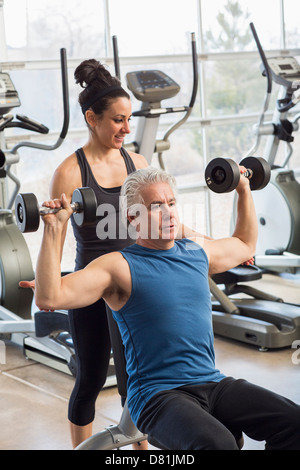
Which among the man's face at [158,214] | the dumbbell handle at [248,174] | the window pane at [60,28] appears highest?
the window pane at [60,28]

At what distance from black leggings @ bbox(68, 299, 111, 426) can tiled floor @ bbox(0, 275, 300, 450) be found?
461 millimetres

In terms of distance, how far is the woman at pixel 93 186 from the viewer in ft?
7.58

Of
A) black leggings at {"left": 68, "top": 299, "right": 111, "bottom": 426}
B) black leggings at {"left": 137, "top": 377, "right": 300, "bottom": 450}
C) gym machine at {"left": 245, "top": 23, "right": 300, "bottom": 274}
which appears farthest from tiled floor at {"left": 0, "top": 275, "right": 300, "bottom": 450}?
gym machine at {"left": 245, "top": 23, "right": 300, "bottom": 274}

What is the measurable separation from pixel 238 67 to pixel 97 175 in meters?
4.96

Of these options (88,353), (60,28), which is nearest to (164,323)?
(88,353)

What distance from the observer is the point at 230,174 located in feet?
6.56

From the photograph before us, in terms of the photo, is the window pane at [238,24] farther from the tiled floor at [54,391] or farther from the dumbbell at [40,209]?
the dumbbell at [40,209]

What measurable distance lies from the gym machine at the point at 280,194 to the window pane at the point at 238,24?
4.25ft

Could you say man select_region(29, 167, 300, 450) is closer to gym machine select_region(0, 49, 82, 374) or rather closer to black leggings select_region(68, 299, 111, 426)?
black leggings select_region(68, 299, 111, 426)

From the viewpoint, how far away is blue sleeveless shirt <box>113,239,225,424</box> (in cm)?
185

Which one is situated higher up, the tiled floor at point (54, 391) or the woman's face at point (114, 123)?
the woman's face at point (114, 123)

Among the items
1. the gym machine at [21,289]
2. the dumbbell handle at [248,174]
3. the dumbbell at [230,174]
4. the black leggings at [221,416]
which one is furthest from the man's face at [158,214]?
the gym machine at [21,289]

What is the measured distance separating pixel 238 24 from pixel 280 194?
2229mm

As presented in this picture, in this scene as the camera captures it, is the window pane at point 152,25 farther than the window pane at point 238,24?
No
